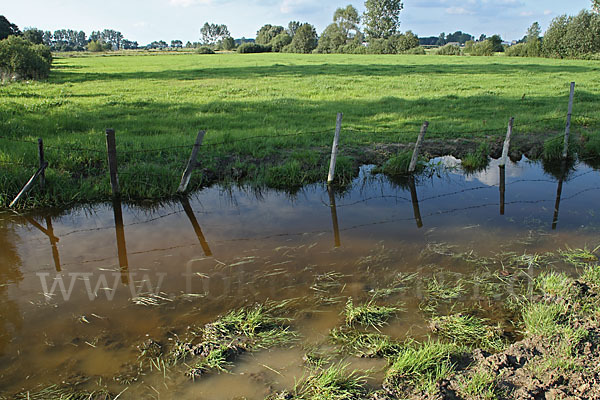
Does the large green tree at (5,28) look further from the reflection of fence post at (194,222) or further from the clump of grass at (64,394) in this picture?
the clump of grass at (64,394)

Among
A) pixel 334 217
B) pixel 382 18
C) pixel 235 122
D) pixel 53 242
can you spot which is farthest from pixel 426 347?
pixel 382 18

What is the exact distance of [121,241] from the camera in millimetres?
7465

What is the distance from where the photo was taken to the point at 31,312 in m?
5.37

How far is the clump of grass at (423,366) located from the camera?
4.04 metres

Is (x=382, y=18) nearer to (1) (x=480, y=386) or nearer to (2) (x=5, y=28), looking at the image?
(2) (x=5, y=28)

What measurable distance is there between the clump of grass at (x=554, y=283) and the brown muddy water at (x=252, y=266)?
32 centimetres

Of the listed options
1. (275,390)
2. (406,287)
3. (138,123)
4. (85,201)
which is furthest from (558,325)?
(138,123)

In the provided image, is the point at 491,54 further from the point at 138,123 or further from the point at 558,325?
the point at 558,325

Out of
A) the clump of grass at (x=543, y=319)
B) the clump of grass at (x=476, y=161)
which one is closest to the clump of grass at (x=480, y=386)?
the clump of grass at (x=543, y=319)

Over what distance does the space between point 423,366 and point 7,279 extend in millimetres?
5873

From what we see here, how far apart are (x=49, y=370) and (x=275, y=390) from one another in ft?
7.77

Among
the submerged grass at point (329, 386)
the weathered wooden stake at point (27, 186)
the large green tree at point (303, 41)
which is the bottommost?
the submerged grass at point (329, 386)

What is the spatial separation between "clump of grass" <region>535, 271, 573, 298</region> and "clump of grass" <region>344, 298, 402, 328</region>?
6.86 feet

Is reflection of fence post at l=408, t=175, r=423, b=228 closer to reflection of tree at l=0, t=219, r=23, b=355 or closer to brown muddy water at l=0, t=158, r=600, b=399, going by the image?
brown muddy water at l=0, t=158, r=600, b=399
